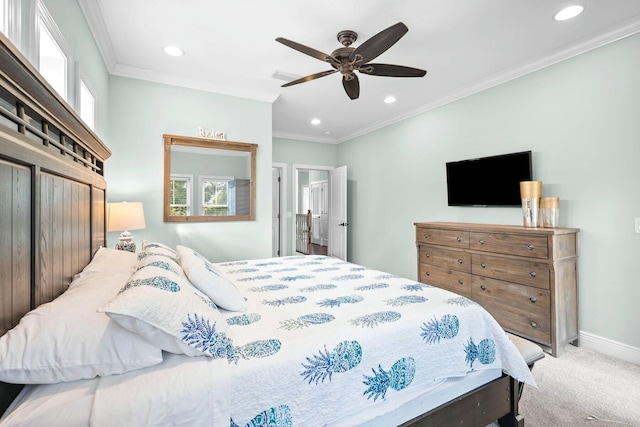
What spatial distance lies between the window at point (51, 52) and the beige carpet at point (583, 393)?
343 centimetres

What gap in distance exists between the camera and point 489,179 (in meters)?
3.45

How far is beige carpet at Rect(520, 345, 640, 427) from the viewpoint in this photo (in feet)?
5.81

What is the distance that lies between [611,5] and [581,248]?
192 cm

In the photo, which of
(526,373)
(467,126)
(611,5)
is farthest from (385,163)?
(526,373)

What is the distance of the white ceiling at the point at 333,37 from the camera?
7.30 feet

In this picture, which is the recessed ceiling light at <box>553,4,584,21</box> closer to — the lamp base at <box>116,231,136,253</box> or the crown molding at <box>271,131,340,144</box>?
the lamp base at <box>116,231,136,253</box>

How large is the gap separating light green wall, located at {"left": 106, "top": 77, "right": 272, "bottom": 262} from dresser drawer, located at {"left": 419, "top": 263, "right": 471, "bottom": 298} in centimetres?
202

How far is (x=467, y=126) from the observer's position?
3744 millimetres

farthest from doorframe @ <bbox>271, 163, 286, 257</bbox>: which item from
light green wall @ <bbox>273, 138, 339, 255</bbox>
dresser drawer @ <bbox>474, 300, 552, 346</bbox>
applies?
dresser drawer @ <bbox>474, 300, 552, 346</bbox>

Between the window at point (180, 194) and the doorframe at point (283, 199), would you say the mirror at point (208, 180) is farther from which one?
the doorframe at point (283, 199)

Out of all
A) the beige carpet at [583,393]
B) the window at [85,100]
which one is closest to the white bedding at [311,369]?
the beige carpet at [583,393]

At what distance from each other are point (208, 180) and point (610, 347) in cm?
427

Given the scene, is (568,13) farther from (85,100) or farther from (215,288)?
(85,100)

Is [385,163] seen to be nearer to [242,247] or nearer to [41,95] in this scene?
[242,247]
